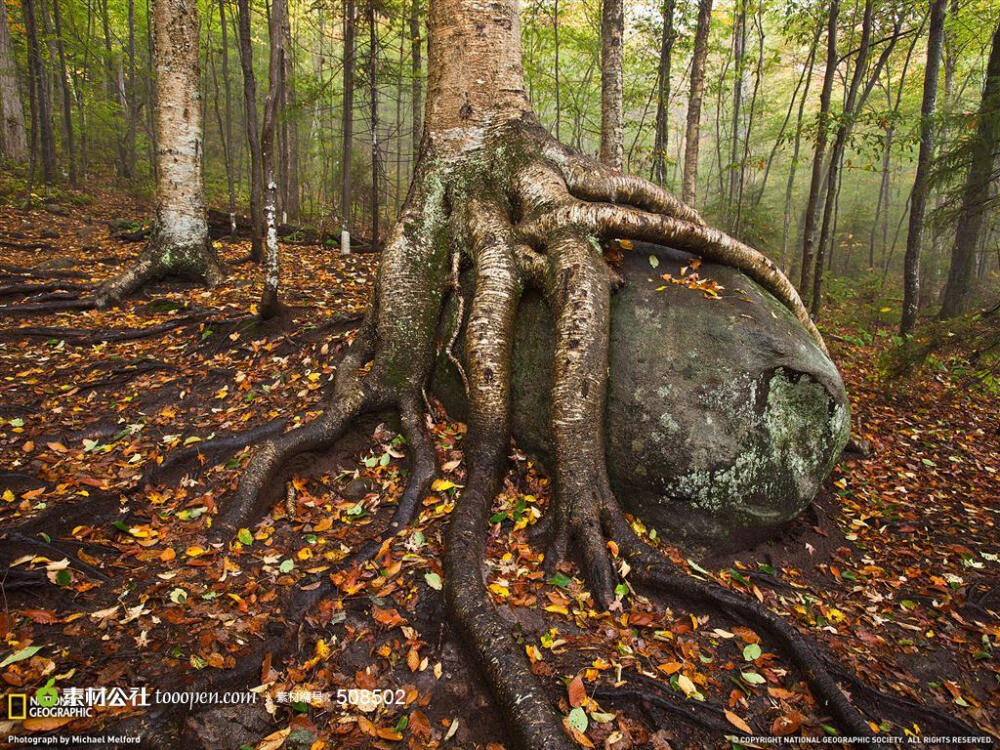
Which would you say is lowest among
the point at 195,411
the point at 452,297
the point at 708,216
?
the point at 195,411

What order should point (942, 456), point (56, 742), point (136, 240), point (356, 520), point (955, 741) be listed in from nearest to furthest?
point (56, 742) → point (955, 741) → point (356, 520) → point (942, 456) → point (136, 240)

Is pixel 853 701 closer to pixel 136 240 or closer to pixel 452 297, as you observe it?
pixel 452 297

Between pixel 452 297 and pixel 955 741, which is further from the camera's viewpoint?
pixel 452 297

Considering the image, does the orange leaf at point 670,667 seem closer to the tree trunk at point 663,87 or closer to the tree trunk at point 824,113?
the tree trunk at point 824,113

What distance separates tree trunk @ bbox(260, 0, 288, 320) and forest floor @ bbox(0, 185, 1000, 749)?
0.51 metres

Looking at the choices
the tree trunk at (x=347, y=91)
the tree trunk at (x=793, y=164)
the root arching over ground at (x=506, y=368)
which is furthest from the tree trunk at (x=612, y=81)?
the root arching over ground at (x=506, y=368)

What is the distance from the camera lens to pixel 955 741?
2.63m

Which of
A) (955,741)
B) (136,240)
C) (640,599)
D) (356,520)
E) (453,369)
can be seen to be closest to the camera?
(955,741)

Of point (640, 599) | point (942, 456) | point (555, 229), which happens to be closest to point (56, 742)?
point (640, 599)

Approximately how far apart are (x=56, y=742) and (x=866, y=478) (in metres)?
6.75

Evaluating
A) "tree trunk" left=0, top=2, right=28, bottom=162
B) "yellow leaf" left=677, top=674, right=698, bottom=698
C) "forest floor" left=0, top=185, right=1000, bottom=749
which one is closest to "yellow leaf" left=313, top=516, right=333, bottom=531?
"forest floor" left=0, top=185, right=1000, bottom=749

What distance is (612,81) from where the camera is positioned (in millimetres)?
9414

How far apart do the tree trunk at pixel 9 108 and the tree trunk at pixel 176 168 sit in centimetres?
1282

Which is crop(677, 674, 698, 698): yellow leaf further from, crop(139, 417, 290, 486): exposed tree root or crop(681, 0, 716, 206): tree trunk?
crop(681, 0, 716, 206): tree trunk
